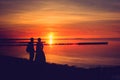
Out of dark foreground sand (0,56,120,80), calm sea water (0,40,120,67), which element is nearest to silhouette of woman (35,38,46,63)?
dark foreground sand (0,56,120,80)

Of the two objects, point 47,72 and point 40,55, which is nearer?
point 47,72

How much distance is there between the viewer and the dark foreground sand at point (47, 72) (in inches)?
982

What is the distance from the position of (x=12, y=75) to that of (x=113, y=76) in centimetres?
587

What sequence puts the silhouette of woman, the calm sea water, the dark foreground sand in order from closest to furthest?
the dark foreground sand
the silhouette of woman
the calm sea water

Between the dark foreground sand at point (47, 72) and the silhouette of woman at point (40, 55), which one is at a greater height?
the silhouette of woman at point (40, 55)

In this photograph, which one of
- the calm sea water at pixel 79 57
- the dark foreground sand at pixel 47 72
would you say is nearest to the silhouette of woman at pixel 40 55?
the dark foreground sand at pixel 47 72

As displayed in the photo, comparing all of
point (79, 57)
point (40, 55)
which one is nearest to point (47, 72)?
point (40, 55)

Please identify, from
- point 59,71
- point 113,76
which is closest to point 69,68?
point 59,71

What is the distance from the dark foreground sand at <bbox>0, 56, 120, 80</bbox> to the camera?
982 inches

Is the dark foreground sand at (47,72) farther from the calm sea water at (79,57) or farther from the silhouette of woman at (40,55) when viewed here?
the calm sea water at (79,57)

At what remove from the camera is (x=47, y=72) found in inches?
1022

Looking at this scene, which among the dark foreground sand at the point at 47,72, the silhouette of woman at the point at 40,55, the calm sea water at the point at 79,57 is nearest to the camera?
the dark foreground sand at the point at 47,72

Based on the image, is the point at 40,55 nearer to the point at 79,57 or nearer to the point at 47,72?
the point at 47,72

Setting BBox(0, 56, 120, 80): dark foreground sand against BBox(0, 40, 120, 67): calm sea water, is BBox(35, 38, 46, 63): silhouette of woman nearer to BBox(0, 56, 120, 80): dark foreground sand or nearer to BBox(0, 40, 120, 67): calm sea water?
BBox(0, 56, 120, 80): dark foreground sand
